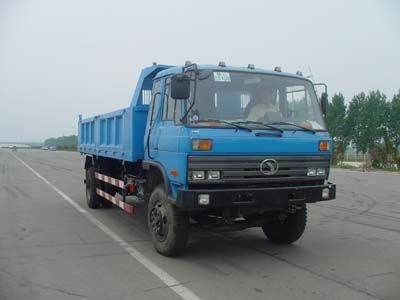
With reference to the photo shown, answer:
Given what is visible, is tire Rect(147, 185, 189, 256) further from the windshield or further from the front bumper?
the windshield

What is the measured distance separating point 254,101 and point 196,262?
2287mm

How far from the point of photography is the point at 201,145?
559cm

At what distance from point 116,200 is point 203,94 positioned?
3621mm

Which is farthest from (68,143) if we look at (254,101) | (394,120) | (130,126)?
(254,101)

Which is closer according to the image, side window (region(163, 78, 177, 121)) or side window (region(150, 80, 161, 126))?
side window (region(163, 78, 177, 121))

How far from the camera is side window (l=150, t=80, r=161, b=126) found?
681cm

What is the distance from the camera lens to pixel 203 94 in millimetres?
6008

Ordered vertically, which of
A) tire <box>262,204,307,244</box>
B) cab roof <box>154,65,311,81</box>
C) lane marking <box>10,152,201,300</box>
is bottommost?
lane marking <box>10,152,201,300</box>

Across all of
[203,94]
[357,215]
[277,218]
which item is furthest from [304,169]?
[357,215]

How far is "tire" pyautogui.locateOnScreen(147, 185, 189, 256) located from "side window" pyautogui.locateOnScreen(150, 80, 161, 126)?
1.10m

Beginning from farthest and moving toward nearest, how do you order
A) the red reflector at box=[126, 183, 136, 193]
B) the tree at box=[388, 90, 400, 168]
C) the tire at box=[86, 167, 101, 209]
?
the tree at box=[388, 90, 400, 168]
the tire at box=[86, 167, 101, 209]
the red reflector at box=[126, 183, 136, 193]

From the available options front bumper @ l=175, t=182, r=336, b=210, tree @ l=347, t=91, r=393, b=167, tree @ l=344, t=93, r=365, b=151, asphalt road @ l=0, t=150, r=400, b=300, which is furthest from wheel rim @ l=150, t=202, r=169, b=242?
tree @ l=344, t=93, r=365, b=151

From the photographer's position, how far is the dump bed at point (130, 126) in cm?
745

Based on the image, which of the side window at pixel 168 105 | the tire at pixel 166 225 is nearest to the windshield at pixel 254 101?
the side window at pixel 168 105
